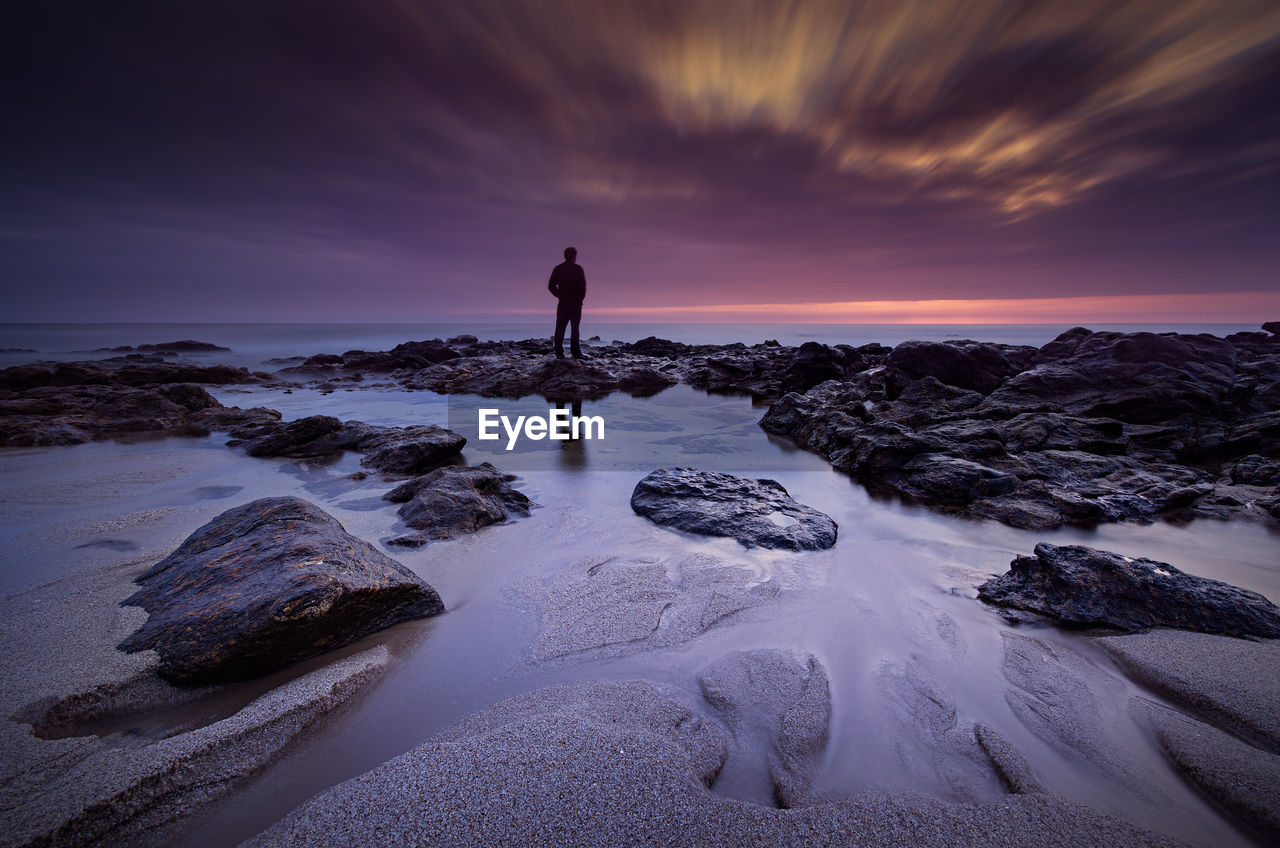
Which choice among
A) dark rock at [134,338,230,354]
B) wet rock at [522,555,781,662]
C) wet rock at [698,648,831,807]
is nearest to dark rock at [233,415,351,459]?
wet rock at [522,555,781,662]

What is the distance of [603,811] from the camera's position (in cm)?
175

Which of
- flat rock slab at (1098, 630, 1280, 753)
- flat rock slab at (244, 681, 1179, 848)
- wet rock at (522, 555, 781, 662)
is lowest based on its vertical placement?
wet rock at (522, 555, 781, 662)

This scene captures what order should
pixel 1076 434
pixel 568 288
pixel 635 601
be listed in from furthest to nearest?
1. pixel 568 288
2. pixel 1076 434
3. pixel 635 601

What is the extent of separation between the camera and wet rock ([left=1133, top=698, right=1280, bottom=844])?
1805 millimetres

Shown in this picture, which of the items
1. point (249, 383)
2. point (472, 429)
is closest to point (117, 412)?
point (472, 429)

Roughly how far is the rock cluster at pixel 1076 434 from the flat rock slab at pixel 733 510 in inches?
65.2

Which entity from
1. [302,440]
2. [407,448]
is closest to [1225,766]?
[407,448]

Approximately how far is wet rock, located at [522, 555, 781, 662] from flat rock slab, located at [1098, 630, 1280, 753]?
196 cm

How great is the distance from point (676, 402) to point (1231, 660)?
10.4 metres

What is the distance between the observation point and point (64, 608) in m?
2.86

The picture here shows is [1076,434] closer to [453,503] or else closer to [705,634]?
[705,634]

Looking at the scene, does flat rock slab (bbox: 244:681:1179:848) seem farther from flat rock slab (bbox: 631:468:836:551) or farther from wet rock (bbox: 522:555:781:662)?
flat rock slab (bbox: 631:468:836:551)

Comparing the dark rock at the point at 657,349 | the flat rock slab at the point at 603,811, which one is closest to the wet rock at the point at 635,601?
the flat rock slab at the point at 603,811

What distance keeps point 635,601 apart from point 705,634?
56 cm
